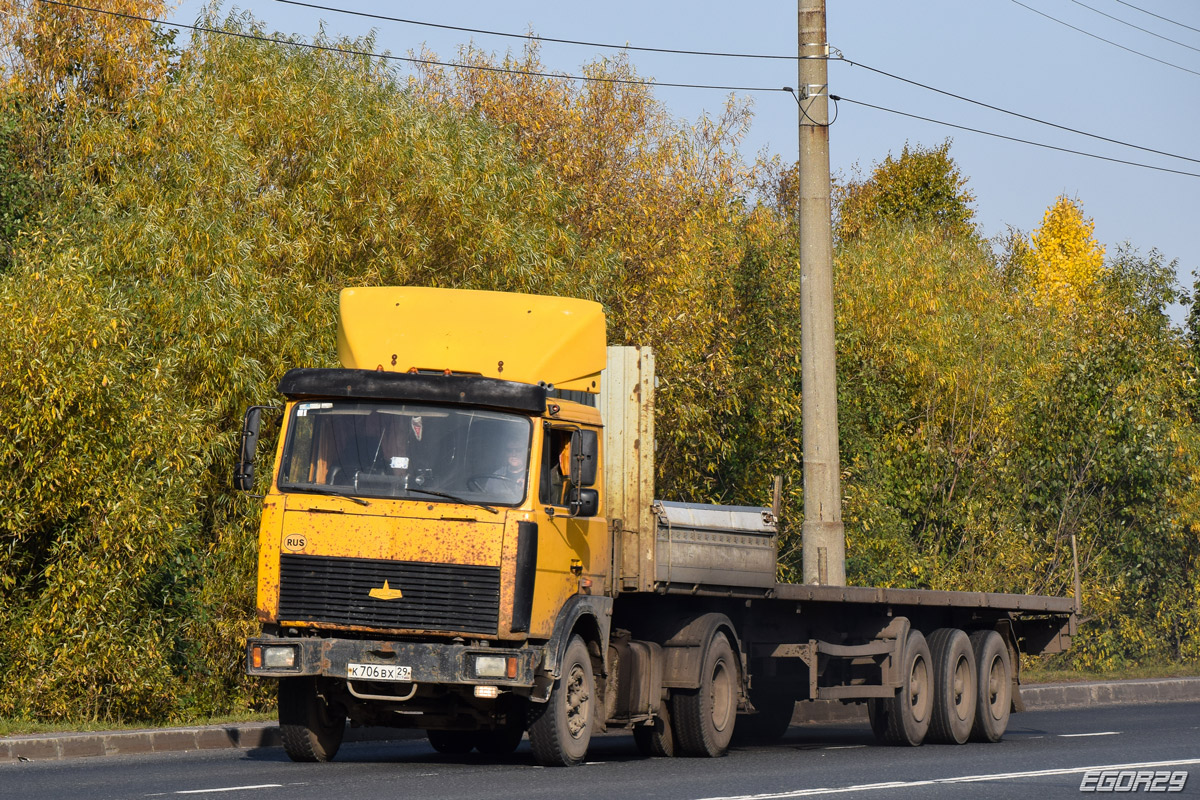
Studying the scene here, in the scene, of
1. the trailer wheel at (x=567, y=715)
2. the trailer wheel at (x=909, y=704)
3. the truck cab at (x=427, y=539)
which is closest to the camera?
the truck cab at (x=427, y=539)

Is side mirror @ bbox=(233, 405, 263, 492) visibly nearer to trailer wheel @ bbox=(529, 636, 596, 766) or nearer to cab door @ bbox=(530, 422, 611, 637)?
cab door @ bbox=(530, 422, 611, 637)

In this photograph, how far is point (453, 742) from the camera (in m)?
14.4

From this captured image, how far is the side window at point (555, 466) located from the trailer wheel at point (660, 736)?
2.46 meters

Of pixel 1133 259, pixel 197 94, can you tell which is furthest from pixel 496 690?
pixel 1133 259

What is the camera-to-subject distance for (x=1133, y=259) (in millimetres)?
43219

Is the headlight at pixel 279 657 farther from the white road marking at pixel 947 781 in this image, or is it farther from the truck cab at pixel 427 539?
the white road marking at pixel 947 781

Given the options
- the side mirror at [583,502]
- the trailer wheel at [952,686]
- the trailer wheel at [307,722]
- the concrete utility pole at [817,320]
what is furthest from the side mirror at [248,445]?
the trailer wheel at [952,686]

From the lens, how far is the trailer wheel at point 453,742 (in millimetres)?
14375

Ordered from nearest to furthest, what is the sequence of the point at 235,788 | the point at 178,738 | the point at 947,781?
the point at 235,788, the point at 947,781, the point at 178,738

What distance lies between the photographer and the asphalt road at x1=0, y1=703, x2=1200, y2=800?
9.81 metres

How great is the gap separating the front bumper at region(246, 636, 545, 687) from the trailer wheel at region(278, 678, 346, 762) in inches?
27.7

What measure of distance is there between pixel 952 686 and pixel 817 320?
13.1 feet

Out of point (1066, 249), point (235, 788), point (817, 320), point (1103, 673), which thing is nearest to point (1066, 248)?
point (1066, 249)

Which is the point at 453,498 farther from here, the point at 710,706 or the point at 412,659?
the point at 710,706
